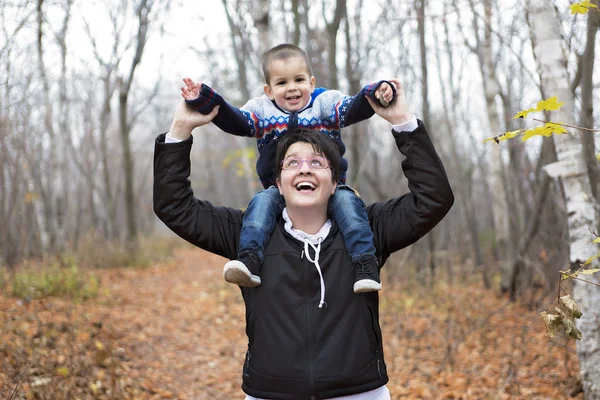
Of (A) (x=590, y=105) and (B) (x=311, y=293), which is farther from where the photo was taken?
(A) (x=590, y=105)

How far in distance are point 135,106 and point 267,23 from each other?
13505mm

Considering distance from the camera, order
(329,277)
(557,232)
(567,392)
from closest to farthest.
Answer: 1. (329,277)
2. (567,392)
3. (557,232)

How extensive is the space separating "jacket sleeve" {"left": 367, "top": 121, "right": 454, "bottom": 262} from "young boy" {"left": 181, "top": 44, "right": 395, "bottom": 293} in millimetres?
153

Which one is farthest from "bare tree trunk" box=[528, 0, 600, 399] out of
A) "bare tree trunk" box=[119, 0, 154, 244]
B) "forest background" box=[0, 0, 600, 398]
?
"bare tree trunk" box=[119, 0, 154, 244]

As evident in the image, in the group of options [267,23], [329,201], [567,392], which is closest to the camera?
[329,201]

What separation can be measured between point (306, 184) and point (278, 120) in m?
0.56

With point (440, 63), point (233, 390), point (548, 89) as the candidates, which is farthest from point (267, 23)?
point (440, 63)

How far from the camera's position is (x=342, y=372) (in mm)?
1923

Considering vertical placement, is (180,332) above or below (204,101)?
below

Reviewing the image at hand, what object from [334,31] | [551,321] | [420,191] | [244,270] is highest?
[334,31]

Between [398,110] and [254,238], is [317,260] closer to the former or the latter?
[254,238]

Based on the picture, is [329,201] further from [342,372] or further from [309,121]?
[342,372]

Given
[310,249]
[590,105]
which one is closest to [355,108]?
[310,249]

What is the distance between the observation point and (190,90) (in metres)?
2.17
